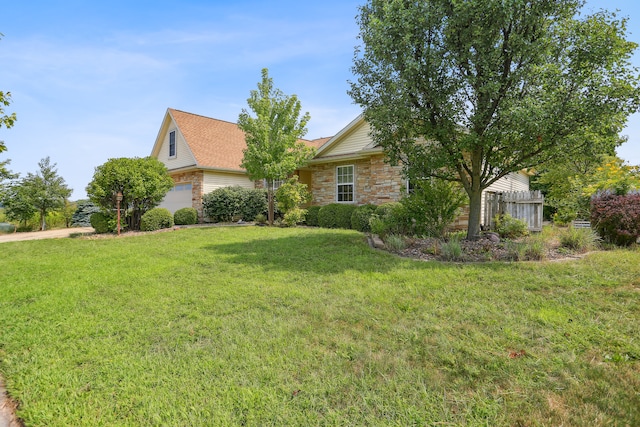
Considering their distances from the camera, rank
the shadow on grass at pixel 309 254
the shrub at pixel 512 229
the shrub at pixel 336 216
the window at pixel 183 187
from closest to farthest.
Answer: the shadow on grass at pixel 309 254, the shrub at pixel 512 229, the shrub at pixel 336 216, the window at pixel 183 187

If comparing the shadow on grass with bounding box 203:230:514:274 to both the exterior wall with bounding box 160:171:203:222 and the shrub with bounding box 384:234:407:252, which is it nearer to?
the shrub with bounding box 384:234:407:252

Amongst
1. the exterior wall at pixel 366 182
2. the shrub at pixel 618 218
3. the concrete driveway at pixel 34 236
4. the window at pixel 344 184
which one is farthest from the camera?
the window at pixel 344 184

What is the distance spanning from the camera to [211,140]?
1884 centimetres

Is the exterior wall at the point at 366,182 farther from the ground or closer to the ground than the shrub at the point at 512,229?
farther from the ground

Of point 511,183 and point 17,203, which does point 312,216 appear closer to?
point 511,183

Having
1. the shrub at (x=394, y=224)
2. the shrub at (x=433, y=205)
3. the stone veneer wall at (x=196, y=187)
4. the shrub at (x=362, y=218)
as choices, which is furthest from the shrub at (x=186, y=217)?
the shrub at (x=433, y=205)

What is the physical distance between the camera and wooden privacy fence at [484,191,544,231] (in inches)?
425

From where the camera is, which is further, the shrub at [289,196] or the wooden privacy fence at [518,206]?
the shrub at [289,196]

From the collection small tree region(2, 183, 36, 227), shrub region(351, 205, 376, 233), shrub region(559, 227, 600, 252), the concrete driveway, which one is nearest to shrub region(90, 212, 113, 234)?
the concrete driveway

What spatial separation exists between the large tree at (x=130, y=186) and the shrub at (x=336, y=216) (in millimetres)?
7262

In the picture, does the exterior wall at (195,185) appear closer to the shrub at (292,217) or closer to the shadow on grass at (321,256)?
the shrub at (292,217)

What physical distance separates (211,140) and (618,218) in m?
18.4

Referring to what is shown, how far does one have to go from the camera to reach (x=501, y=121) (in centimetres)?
651

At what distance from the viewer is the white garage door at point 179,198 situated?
18.0m
